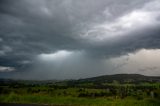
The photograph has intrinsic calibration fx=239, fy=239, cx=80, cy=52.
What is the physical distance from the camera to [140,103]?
75.3 m

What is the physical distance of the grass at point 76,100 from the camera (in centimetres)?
7682

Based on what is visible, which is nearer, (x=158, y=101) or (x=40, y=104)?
(x=158, y=101)

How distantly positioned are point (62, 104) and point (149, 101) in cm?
3104

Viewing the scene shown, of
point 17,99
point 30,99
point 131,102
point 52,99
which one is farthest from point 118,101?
point 17,99

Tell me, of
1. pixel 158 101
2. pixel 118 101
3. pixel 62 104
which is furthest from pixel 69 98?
pixel 158 101

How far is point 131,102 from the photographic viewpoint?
77875 millimetres

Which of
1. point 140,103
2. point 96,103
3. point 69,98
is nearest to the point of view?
point 140,103

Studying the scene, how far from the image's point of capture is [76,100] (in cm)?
8831

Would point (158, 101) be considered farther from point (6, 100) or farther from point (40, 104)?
point (6, 100)

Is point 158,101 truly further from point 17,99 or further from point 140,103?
point 17,99

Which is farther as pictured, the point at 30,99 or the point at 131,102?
the point at 30,99

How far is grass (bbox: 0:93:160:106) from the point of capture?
76.8 metres

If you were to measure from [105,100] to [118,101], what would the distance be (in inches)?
254

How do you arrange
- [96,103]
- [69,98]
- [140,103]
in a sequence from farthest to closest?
[69,98]
[96,103]
[140,103]
